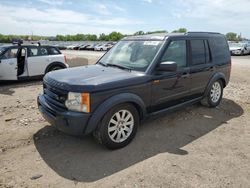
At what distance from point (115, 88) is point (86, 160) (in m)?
1.16

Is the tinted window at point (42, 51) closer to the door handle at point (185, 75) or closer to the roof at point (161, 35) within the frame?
the roof at point (161, 35)

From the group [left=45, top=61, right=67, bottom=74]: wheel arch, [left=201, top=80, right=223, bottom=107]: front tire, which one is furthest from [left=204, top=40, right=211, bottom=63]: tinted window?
[left=45, top=61, right=67, bottom=74]: wheel arch

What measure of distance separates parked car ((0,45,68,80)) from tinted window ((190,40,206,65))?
21.5ft

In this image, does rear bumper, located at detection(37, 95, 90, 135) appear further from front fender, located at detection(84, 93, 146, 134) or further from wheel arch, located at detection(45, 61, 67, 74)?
wheel arch, located at detection(45, 61, 67, 74)

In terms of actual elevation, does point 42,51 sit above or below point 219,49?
below

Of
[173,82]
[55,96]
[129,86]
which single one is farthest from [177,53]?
[55,96]

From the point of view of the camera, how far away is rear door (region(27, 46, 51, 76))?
9.54 m

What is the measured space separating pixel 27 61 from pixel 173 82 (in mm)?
6740

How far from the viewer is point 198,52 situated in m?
5.33

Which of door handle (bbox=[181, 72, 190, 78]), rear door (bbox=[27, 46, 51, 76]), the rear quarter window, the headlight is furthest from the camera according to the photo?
rear door (bbox=[27, 46, 51, 76])

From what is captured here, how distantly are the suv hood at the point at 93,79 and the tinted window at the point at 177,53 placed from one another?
0.73 m

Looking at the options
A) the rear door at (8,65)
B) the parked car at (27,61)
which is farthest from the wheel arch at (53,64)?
the rear door at (8,65)

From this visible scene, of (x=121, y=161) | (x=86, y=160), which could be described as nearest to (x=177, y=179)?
(x=121, y=161)

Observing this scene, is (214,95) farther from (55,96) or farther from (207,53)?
(55,96)
